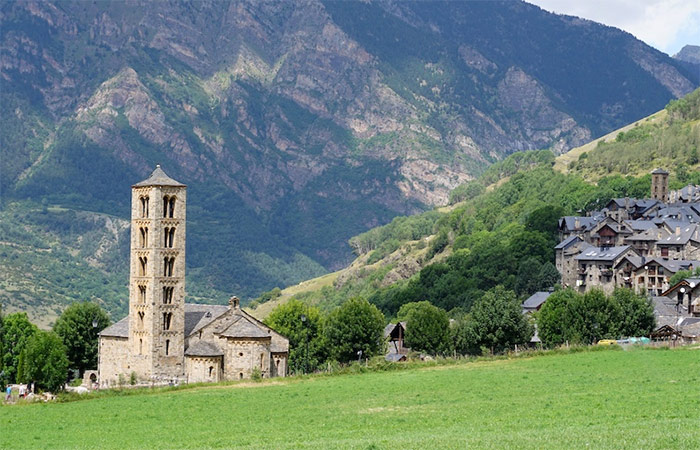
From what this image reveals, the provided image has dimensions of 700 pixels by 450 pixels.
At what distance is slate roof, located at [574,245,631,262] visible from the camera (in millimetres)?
154900

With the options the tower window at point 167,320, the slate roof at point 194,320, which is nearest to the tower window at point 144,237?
the tower window at point 167,320

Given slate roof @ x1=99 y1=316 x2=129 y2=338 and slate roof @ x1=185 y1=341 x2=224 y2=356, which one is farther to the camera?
slate roof @ x1=99 y1=316 x2=129 y2=338

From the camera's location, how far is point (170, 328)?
345 ft

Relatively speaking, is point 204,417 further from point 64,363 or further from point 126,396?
point 64,363

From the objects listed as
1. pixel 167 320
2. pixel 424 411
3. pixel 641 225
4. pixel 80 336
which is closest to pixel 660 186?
pixel 641 225

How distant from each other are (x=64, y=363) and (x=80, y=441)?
37554mm

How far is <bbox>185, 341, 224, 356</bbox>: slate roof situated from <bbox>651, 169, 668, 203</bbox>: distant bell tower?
113583 millimetres

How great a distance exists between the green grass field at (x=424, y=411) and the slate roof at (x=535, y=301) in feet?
193

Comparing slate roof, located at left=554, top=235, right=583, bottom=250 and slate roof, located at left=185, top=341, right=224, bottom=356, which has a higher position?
slate roof, located at left=554, top=235, right=583, bottom=250

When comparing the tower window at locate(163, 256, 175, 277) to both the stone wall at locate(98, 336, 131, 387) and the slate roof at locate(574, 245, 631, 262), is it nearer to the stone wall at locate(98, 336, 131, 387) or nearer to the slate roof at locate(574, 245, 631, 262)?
the stone wall at locate(98, 336, 131, 387)

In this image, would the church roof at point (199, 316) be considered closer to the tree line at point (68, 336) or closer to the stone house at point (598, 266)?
the tree line at point (68, 336)

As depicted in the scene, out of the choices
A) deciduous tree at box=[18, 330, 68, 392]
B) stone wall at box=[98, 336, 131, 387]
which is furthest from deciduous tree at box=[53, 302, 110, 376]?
deciduous tree at box=[18, 330, 68, 392]

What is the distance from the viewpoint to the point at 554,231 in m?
193

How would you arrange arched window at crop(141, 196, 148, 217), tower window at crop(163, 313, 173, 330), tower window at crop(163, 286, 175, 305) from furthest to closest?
1. arched window at crop(141, 196, 148, 217)
2. tower window at crop(163, 286, 175, 305)
3. tower window at crop(163, 313, 173, 330)
